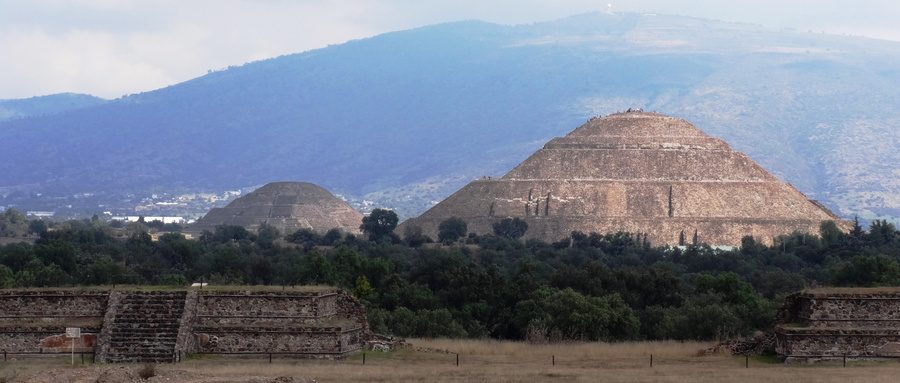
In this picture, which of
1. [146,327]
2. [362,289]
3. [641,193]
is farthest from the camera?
[641,193]

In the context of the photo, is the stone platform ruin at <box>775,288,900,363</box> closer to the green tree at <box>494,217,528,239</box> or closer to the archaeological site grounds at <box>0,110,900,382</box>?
the archaeological site grounds at <box>0,110,900,382</box>

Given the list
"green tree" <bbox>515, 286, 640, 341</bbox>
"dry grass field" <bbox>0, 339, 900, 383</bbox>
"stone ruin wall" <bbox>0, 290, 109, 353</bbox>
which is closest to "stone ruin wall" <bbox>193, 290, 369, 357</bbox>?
"dry grass field" <bbox>0, 339, 900, 383</bbox>

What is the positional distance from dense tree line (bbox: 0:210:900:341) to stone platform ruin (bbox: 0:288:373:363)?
1227 cm

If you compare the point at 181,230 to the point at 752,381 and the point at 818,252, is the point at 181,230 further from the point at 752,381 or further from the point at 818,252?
the point at 752,381

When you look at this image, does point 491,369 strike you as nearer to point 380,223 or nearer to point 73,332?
point 73,332

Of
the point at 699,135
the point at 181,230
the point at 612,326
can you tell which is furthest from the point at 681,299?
the point at 181,230

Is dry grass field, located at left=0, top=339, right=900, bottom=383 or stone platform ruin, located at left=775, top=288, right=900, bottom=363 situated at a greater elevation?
stone platform ruin, located at left=775, top=288, right=900, bottom=363

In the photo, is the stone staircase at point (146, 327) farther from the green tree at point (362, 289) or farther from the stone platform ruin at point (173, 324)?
the green tree at point (362, 289)

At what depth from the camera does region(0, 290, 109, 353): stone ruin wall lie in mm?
43562

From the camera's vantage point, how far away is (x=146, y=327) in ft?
144

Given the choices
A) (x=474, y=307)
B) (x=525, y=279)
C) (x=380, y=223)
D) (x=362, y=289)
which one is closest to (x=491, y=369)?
(x=474, y=307)

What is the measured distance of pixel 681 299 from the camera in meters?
74.8

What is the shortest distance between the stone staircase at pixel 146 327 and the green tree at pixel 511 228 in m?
108

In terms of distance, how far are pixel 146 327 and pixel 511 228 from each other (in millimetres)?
111064
